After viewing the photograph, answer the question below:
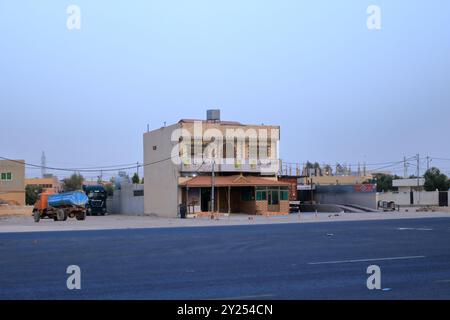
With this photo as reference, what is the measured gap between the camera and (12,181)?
86438 millimetres

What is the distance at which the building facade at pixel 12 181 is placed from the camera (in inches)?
3371

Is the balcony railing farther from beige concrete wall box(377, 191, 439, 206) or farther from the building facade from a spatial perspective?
the building facade

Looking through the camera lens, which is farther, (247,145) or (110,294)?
(247,145)

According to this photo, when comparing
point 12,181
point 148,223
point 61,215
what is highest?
point 12,181

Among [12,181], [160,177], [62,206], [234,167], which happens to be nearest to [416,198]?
[234,167]

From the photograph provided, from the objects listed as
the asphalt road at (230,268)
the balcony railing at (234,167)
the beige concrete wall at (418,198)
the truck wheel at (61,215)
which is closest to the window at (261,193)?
the balcony railing at (234,167)

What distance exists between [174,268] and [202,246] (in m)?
7.25

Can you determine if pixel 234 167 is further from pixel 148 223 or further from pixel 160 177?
pixel 148 223

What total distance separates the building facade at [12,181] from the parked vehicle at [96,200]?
1867 cm

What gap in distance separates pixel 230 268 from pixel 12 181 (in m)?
75.1

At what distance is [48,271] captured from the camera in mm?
16812

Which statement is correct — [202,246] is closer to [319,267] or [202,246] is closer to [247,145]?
[319,267]

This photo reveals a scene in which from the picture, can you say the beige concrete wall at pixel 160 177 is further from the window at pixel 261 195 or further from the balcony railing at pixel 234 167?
the window at pixel 261 195
